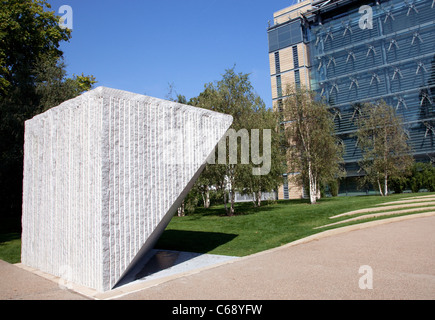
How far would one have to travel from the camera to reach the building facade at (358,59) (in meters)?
30.2

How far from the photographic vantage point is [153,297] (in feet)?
15.4

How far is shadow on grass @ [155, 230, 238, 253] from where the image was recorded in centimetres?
900

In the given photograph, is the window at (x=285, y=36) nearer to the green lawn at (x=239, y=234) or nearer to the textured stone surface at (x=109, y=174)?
the green lawn at (x=239, y=234)

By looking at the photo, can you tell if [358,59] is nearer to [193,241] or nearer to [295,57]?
[295,57]

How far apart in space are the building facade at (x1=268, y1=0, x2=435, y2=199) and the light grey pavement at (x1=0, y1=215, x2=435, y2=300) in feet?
73.2

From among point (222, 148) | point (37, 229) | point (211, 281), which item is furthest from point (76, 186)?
point (222, 148)

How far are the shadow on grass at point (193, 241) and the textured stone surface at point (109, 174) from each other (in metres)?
2.93

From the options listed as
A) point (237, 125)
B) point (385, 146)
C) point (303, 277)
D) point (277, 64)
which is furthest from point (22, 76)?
point (277, 64)

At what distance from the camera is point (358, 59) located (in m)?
33.9

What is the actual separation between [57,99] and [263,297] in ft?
49.1

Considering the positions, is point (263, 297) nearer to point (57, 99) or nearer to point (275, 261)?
point (275, 261)

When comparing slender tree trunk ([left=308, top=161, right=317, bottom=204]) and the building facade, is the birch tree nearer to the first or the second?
slender tree trunk ([left=308, top=161, right=317, bottom=204])

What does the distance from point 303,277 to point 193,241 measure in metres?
5.12
